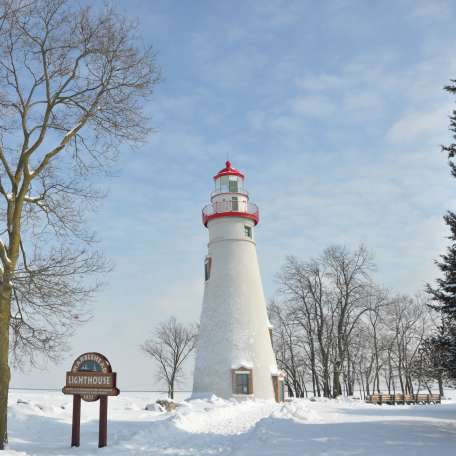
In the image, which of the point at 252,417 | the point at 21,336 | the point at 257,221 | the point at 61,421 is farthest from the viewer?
the point at 257,221

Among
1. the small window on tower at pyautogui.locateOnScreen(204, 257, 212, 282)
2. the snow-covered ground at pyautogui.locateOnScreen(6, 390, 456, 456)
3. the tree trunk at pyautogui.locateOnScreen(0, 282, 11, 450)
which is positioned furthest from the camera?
the small window on tower at pyautogui.locateOnScreen(204, 257, 212, 282)

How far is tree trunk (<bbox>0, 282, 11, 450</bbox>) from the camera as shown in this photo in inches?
521

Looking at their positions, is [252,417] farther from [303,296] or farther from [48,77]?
[303,296]

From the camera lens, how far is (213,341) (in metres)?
29.6

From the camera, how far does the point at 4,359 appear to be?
43.9 ft

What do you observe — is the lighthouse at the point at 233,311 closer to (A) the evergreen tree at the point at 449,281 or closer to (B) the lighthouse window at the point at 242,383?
(B) the lighthouse window at the point at 242,383

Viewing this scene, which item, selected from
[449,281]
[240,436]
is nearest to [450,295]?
[449,281]

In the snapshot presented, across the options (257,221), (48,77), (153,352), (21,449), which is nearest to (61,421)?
(21,449)

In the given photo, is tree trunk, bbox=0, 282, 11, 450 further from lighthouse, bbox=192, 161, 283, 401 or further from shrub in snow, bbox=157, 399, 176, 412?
lighthouse, bbox=192, 161, 283, 401

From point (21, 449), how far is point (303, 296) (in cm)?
2999

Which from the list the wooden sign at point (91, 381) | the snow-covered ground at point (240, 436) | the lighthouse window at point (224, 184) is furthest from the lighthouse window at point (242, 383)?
the wooden sign at point (91, 381)

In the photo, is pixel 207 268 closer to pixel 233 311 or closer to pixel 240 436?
pixel 233 311

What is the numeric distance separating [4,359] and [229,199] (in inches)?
806

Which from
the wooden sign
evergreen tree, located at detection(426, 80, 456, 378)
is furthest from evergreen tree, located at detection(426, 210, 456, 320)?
the wooden sign
